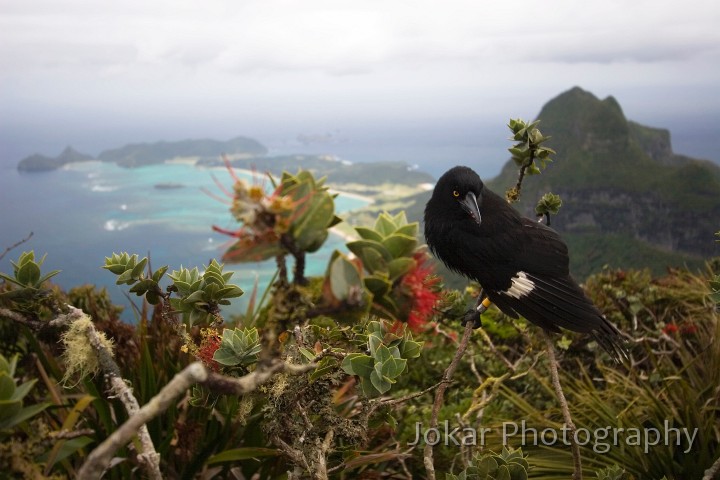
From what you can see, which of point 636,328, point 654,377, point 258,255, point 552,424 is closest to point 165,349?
point 552,424

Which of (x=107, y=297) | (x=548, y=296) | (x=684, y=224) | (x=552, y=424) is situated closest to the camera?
(x=548, y=296)

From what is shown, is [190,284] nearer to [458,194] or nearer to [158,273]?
[158,273]

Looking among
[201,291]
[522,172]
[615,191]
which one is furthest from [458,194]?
[615,191]

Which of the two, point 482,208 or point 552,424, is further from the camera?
point 552,424

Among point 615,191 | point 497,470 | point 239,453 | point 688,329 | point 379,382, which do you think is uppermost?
point 379,382

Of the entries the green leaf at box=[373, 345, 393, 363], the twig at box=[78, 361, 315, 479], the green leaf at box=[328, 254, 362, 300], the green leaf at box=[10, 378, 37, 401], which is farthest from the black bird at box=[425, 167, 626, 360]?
the green leaf at box=[10, 378, 37, 401]

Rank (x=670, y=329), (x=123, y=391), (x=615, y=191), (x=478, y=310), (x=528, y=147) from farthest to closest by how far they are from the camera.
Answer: (x=615, y=191) < (x=670, y=329) < (x=478, y=310) < (x=528, y=147) < (x=123, y=391)

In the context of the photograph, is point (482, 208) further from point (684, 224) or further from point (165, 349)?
point (684, 224)
